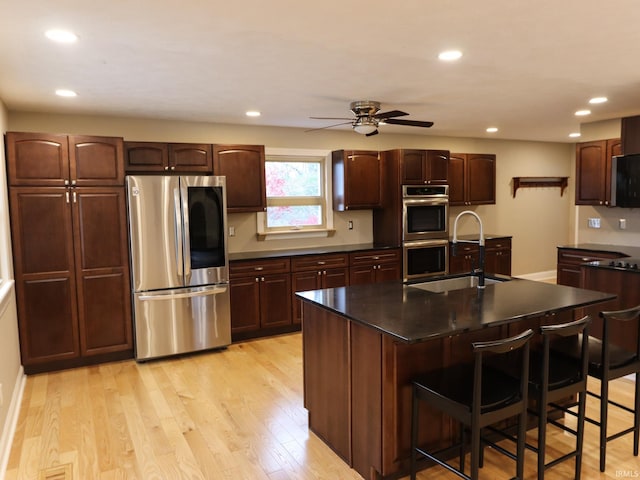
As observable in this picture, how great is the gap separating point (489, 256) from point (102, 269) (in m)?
4.98

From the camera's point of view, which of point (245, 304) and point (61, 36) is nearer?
point (61, 36)

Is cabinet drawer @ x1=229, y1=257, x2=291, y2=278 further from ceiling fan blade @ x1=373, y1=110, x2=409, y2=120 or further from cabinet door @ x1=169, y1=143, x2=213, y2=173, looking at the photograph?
ceiling fan blade @ x1=373, y1=110, x2=409, y2=120

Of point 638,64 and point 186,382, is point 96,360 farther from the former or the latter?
point 638,64

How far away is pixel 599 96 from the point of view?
13.5 ft

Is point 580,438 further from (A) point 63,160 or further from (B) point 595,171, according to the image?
(A) point 63,160

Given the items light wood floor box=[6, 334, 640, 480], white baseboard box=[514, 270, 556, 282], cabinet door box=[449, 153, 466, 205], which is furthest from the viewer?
white baseboard box=[514, 270, 556, 282]

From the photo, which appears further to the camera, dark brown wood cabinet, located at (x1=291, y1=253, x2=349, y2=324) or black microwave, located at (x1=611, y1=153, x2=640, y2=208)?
dark brown wood cabinet, located at (x1=291, y1=253, x2=349, y2=324)

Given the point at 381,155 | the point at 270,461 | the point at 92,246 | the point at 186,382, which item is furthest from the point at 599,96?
the point at 92,246

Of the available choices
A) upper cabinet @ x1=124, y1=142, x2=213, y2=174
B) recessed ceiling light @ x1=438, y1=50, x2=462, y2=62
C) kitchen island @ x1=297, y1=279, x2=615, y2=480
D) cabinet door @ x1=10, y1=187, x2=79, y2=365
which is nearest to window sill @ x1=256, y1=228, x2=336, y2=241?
upper cabinet @ x1=124, y1=142, x2=213, y2=174

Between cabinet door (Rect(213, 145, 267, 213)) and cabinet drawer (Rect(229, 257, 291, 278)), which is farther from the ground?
cabinet door (Rect(213, 145, 267, 213))

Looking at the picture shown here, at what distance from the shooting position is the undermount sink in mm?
3340

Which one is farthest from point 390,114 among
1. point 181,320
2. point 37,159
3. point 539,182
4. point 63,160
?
point 539,182

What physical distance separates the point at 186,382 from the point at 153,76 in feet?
7.96

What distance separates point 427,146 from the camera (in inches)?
264
